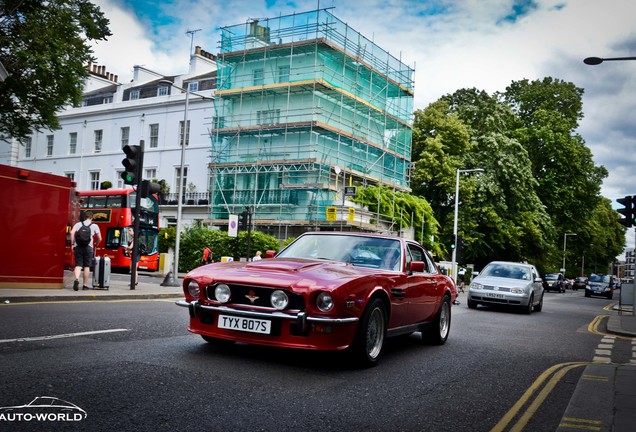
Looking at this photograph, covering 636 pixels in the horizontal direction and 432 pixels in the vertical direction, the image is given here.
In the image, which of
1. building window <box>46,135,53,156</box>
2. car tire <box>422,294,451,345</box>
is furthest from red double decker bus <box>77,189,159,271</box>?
building window <box>46,135,53,156</box>

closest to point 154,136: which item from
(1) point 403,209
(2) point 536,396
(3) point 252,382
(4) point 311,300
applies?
(1) point 403,209

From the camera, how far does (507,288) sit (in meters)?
19.3

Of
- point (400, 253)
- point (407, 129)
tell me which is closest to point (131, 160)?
point (400, 253)

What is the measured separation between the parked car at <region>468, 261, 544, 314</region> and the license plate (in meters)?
14.1

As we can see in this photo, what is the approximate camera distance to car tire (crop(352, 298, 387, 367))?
6766 millimetres

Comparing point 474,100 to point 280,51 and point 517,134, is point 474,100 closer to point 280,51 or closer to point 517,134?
point 517,134

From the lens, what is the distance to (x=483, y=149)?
166 ft

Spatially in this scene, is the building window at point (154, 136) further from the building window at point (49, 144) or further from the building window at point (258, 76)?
the building window at point (49, 144)

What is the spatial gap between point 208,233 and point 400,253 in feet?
102

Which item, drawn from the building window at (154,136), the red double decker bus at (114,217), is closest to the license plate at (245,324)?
the red double decker bus at (114,217)

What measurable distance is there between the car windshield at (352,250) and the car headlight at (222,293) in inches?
65.2

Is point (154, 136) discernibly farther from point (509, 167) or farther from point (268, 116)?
point (509, 167)

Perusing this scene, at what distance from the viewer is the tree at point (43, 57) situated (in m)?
21.2

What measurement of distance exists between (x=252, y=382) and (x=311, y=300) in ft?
3.40
